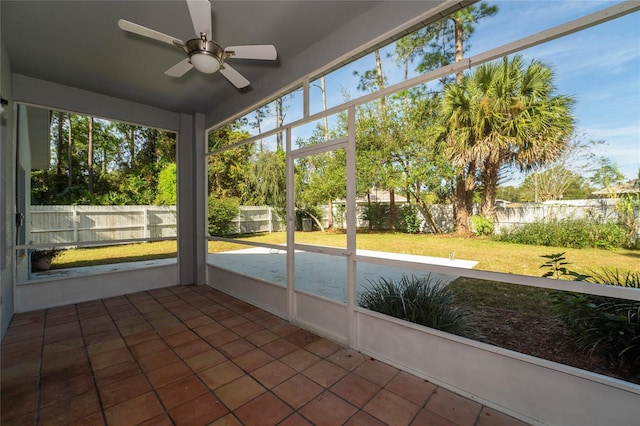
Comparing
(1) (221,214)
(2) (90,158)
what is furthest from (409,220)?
(2) (90,158)

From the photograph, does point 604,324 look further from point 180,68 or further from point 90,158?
point 90,158

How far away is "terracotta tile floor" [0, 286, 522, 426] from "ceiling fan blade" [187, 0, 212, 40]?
2455mm

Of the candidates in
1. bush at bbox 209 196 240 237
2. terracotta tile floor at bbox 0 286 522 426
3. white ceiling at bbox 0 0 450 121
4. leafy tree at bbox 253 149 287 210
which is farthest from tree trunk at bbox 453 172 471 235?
bush at bbox 209 196 240 237

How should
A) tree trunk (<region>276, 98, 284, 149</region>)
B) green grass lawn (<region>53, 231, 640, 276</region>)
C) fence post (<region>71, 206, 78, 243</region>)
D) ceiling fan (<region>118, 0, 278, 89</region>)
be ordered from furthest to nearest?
fence post (<region>71, 206, 78, 243</region>), tree trunk (<region>276, 98, 284, 149</region>), green grass lawn (<region>53, 231, 640, 276</region>), ceiling fan (<region>118, 0, 278, 89</region>)

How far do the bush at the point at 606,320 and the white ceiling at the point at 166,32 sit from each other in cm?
227

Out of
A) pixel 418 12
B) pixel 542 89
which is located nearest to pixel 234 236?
pixel 418 12

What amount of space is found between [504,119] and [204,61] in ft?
8.05

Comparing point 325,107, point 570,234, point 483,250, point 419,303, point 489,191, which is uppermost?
point 325,107

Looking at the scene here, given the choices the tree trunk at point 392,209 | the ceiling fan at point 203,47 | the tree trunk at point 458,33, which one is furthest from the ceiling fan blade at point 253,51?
the tree trunk at point 392,209

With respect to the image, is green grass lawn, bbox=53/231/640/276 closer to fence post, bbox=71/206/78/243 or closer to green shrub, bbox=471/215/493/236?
green shrub, bbox=471/215/493/236

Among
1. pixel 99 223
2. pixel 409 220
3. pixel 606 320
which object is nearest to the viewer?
pixel 606 320

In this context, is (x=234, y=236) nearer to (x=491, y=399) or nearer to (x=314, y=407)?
(x=314, y=407)

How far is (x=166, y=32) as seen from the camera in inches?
97.7

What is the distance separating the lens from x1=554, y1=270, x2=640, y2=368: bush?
1674mm
